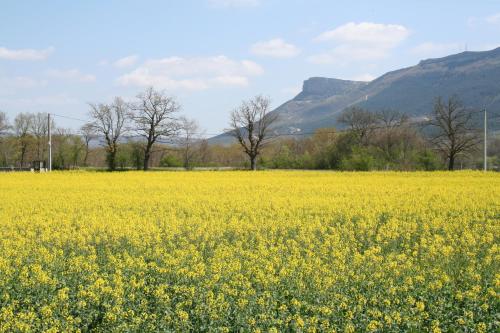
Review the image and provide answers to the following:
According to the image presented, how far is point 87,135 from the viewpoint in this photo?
253ft

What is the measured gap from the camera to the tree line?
190ft

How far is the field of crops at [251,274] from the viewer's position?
704cm

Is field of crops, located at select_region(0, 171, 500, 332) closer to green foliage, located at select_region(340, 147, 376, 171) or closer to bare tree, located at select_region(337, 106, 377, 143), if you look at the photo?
green foliage, located at select_region(340, 147, 376, 171)

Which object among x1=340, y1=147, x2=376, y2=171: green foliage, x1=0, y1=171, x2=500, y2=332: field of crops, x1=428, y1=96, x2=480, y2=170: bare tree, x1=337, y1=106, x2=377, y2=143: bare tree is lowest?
x1=0, y1=171, x2=500, y2=332: field of crops

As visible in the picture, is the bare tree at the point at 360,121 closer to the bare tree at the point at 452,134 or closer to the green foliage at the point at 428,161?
the bare tree at the point at 452,134

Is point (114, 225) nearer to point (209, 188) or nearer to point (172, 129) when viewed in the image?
point (209, 188)

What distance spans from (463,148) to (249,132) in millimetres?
27359

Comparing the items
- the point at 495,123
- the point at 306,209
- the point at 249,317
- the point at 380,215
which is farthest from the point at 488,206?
the point at 495,123

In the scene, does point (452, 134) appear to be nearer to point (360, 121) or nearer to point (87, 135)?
point (360, 121)

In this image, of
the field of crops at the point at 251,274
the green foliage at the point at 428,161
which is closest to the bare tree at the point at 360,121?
the green foliage at the point at 428,161

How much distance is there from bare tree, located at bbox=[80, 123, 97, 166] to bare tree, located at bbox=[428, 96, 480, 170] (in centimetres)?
4109

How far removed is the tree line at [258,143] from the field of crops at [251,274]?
38322 mm

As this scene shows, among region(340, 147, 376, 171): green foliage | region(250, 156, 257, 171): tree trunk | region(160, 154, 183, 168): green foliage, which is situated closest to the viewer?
region(340, 147, 376, 171): green foliage

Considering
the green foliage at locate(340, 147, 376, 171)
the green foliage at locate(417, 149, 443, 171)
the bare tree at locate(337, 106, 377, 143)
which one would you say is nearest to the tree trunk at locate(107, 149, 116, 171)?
the green foliage at locate(340, 147, 376, 171)
